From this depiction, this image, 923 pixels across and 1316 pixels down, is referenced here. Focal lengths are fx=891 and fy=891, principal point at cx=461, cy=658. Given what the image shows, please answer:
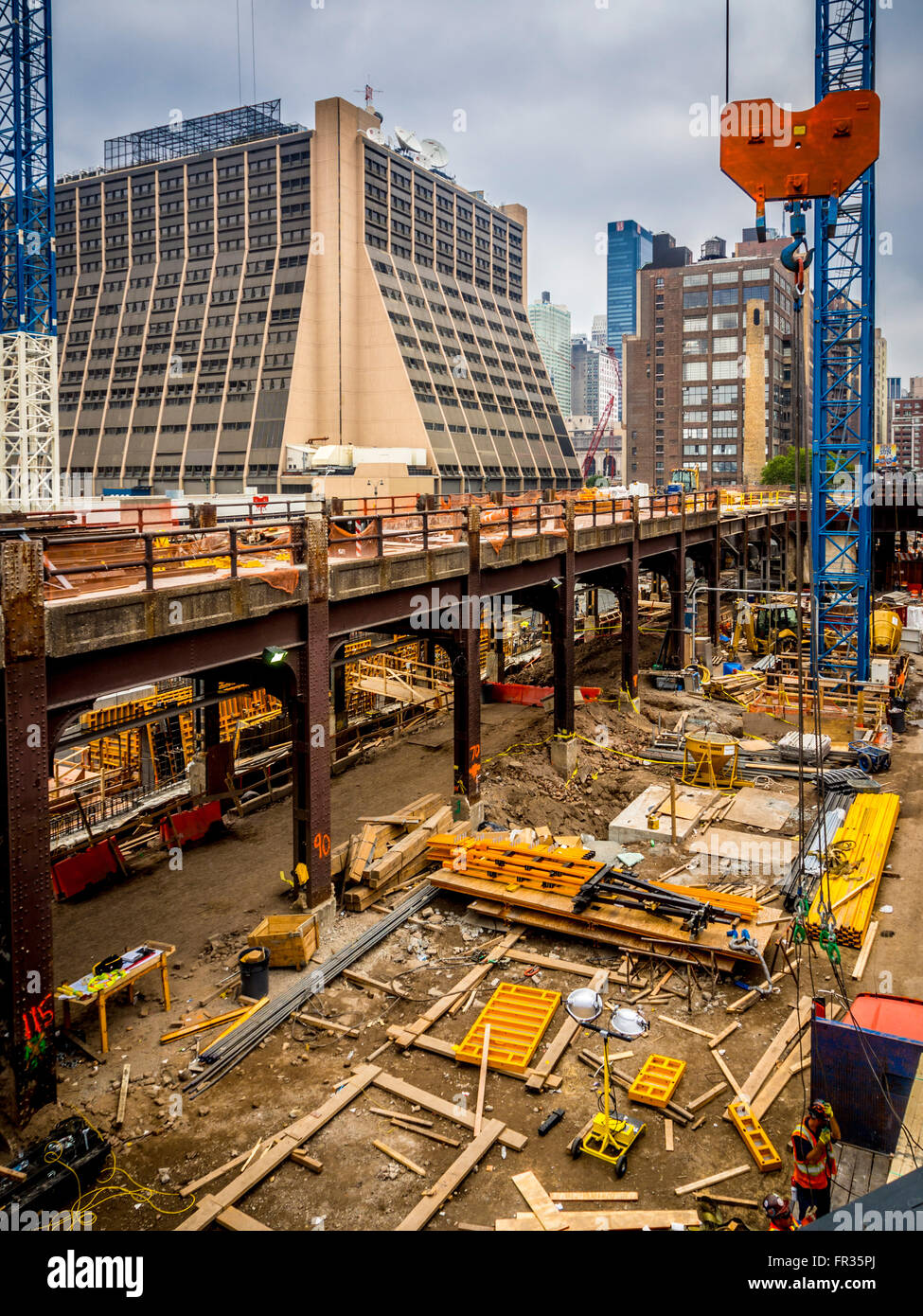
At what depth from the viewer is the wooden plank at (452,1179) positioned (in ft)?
27.0

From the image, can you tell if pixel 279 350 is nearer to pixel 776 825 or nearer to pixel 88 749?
pixel 88 749

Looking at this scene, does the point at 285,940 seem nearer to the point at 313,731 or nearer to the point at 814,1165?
the point at 313,731

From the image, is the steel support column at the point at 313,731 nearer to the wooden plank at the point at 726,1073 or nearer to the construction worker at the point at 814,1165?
the wooden plank at the point at 726,1073

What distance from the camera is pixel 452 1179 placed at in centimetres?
873

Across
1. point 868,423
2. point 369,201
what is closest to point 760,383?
→ point 369,201

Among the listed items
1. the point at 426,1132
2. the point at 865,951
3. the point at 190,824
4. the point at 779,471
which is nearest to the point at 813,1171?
the point at 426,1132

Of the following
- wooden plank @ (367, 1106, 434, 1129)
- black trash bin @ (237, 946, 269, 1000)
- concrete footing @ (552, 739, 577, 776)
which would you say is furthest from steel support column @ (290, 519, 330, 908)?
concrete footing @ (552, 739, 577, 776)

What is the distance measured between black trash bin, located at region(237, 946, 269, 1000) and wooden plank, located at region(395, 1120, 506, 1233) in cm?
398

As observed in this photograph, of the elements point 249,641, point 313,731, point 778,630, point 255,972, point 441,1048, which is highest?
point 249,641

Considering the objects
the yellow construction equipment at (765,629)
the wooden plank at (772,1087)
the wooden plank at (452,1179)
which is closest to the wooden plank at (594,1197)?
the wooden plank at (452,1179)

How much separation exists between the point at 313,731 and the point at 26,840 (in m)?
5.05

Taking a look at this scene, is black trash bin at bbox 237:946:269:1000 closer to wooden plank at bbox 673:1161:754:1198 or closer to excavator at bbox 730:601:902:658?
wooden plank at bbox 673:1161:754:1198

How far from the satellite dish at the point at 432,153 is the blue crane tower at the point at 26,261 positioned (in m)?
56.2

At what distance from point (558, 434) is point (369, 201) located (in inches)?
1638
